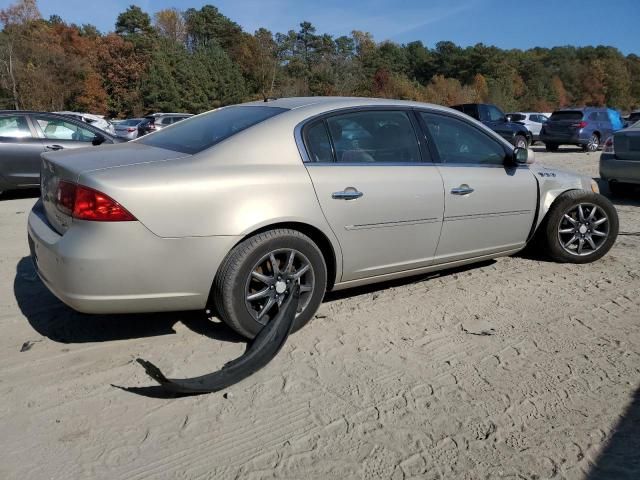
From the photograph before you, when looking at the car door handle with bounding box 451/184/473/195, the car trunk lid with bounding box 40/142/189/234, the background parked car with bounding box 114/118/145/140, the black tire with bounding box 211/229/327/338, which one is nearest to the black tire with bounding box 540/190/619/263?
the car door handle with bounding box 451/184/473/195

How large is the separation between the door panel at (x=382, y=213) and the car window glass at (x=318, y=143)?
0.25 ft

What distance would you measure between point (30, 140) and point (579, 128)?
1691 centimetres

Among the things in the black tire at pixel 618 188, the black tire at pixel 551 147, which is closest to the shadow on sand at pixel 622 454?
the black tire at pixel 618 188

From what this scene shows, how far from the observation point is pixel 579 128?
18516 millimetres

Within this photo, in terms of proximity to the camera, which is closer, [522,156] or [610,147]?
[522,156]

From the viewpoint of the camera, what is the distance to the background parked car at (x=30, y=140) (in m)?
8.38

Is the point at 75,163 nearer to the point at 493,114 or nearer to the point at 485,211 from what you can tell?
the point at 485,211

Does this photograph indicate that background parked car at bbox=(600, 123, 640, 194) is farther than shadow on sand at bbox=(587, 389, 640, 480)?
Yes

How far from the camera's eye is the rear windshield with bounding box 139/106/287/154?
11.5ft

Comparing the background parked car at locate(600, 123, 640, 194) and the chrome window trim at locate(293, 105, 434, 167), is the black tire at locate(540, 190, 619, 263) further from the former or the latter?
the background parked car at locate(600, 123, 640, 194)

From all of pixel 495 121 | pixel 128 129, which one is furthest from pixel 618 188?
pixel 128 129

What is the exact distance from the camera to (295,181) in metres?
3.37

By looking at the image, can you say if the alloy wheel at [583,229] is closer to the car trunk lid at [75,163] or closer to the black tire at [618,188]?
the car trunk lid at [75,163]

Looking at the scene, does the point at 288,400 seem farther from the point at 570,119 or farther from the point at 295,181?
the point at 570,119
